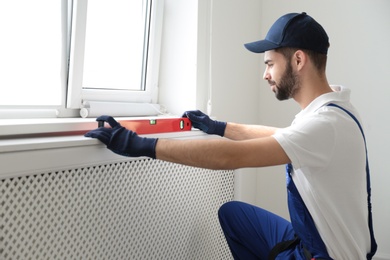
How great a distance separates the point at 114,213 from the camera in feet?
3.83

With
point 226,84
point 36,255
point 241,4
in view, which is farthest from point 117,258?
point 241,4

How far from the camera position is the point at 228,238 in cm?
149

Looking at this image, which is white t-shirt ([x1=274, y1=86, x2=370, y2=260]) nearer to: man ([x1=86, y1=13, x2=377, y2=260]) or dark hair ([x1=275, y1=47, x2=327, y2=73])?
man ([x1=86, y1=13, x2=377, y2=260])

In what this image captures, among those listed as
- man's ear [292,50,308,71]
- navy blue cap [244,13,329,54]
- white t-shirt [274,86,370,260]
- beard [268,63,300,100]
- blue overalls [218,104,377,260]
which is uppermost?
navy blue cap [244,13,329,54]

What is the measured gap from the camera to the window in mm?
1324

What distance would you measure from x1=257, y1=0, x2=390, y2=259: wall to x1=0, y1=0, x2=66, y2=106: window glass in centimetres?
141

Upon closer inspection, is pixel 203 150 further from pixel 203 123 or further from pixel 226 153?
pixel 203 123

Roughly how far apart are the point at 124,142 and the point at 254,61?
1.30m

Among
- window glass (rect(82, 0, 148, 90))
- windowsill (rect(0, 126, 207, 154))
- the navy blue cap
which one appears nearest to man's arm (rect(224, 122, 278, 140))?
the navy blue cap

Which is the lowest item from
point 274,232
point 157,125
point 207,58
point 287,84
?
point 274,232

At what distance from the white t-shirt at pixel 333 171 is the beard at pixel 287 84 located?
4.3 inches

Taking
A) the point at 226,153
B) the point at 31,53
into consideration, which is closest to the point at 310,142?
the point at 226,153

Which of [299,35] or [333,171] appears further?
[299,35]

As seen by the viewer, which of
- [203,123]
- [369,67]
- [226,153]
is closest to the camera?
[226,153]
